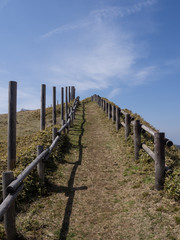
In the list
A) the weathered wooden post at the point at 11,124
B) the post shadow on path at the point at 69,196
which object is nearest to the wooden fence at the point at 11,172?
the weathered wooden post at the point at 11,124

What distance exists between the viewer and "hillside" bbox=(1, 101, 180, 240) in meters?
4.62

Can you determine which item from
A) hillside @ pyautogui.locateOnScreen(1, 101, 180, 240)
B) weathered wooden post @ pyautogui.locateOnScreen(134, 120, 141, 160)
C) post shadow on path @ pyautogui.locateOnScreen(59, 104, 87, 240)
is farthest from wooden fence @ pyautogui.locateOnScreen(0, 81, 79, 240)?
weathered wooden post @ pyautogui.locateOnScreen(134, 120, 141, 160)

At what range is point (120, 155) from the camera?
31.9 feet

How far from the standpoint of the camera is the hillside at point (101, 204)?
4.62 m

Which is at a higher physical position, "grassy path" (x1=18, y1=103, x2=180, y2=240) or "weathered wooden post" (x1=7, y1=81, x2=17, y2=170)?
"weathered wooden post" (x1=7, y1=81, x2=17, y2=170)

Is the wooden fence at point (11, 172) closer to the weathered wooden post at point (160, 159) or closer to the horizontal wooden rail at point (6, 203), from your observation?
the horizontal wooden rail at point (6, 203)

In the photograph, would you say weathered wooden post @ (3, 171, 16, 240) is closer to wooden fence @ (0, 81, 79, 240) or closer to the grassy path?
wooden fence @ (0, 81, 79, 240)

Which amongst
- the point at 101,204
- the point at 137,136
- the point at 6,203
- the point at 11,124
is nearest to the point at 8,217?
the point at 6,203

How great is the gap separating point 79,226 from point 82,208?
2.48 ft

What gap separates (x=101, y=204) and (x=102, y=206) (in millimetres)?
108

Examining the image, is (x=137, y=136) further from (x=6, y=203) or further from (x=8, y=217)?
(x=6, y=203)

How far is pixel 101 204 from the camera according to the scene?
591 cm

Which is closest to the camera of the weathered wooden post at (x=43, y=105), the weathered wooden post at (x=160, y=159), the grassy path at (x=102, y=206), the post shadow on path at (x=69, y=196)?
the grassy path at (x=102, y=206)

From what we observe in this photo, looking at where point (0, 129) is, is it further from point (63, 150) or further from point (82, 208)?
point (82, 208)
